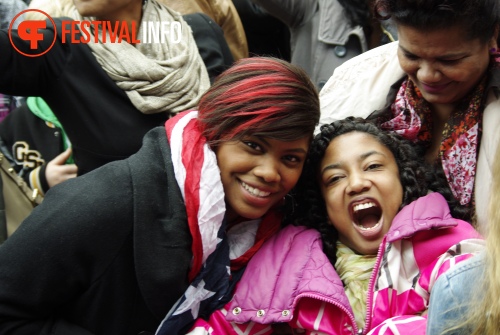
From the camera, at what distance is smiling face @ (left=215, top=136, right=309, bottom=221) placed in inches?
84.7

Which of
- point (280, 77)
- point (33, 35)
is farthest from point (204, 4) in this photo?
point (280, 77)

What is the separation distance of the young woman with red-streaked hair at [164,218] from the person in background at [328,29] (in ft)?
3.99

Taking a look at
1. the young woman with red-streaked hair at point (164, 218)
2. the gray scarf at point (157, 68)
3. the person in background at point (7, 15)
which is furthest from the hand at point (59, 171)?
the young woman with red-streaked hair at point (164, 218)

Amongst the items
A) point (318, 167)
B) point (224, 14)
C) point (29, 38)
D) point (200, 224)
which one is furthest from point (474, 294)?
point (224, 14)

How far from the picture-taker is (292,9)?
136 inches

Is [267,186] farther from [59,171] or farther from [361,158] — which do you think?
[59,171]

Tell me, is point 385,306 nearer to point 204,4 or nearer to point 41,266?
point 41,266

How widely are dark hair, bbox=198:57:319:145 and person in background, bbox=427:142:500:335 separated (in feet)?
2.67

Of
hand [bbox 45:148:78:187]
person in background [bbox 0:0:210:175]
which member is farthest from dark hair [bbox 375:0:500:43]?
hand [bbox 45:148:78:187]

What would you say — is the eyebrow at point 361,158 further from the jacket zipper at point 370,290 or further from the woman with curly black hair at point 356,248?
the jacket zipper at point 370,290

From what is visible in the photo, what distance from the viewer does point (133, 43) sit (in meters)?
2.86

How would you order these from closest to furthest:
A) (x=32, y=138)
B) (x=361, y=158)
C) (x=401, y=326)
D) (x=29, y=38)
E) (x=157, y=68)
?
(x=401, y=326) < (x=361, y=158) < (x=29, y=38) < (x=157, y=68) < (x=32, y=138)

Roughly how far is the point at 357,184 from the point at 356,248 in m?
0.25

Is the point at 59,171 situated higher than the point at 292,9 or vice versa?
the point at 292,9
